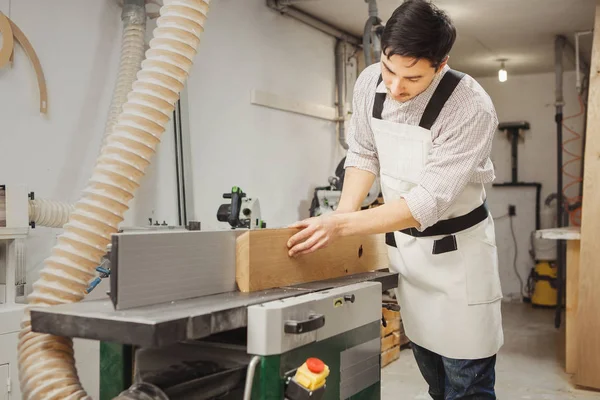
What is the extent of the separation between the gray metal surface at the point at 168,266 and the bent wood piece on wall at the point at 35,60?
178cm

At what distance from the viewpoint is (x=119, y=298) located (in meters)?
1.14

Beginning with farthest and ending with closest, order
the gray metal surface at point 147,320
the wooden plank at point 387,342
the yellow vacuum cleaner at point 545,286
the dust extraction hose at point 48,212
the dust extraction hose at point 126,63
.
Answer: the yellow vacuum cleaner at point 545,286, the wooden plank at point 387,342, the dust extraction hose at point 126,63, the dust extraction hose at point 48,212, the gray metal surface at point 147,320

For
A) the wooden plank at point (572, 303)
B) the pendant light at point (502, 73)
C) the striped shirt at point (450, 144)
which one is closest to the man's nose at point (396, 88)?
the striped shirt at point (450, 144)

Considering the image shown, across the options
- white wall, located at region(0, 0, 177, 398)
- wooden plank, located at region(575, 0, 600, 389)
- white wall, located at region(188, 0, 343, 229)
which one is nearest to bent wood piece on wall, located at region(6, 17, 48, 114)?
white wall, located at region(0, 0, 177, 398)

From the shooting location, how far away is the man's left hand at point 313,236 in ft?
5.07

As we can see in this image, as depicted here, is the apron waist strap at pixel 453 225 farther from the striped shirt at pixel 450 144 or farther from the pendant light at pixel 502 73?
the pendant light at pixel 502 73

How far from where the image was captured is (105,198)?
1.43 metres

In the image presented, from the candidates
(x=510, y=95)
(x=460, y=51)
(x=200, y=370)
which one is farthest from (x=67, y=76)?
(x=510, y=95)

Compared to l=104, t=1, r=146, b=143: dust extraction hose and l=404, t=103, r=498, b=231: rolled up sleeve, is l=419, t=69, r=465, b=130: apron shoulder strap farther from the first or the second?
l=104, t=1, r=146, b=143: dust extraction hose

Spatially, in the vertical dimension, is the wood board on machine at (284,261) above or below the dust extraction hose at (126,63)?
below

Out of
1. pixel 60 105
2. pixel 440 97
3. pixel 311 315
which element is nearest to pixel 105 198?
pixel 311 315

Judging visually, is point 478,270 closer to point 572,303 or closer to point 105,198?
point 105,198

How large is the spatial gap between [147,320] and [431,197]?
0.87m

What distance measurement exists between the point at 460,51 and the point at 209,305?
5311 millimetres
